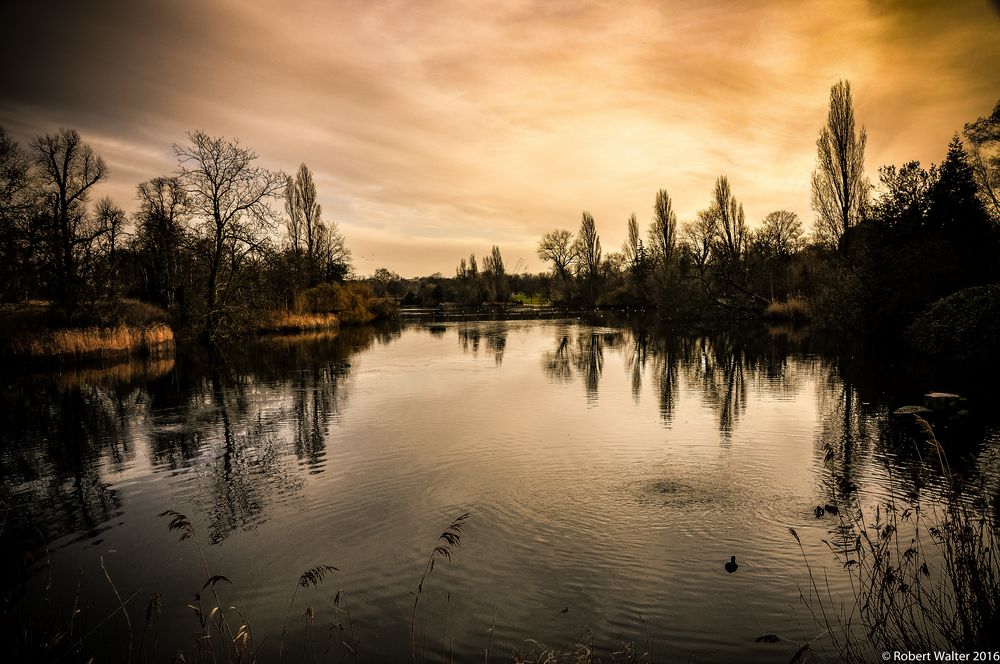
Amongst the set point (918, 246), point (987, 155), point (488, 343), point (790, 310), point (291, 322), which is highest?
point (987, 155)

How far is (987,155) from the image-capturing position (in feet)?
85.2

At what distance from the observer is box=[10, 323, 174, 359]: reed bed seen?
2392 cm

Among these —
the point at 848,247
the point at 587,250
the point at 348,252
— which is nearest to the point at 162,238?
the point at 348,252

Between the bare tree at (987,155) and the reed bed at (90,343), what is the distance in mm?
42252

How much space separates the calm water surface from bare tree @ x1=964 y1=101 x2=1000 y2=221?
19.4 m

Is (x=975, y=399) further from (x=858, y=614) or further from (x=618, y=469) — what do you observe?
(x=858, y=614)

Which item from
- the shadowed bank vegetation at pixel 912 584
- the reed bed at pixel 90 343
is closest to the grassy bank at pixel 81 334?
the reed bed at pixel 90 343

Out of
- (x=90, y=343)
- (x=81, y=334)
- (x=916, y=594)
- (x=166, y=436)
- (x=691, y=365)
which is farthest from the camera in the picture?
(x=90, y=343)

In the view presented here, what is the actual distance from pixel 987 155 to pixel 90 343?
44.5 meters

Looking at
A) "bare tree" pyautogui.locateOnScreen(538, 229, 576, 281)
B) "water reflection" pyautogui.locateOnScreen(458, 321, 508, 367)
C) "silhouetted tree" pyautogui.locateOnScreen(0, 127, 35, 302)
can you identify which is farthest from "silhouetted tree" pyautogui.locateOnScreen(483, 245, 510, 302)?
"silhouetted tree" pyautogui.locateOnScreen(0, 127, 35, 302)

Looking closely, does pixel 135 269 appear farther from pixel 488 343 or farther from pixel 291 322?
pixel 488 343

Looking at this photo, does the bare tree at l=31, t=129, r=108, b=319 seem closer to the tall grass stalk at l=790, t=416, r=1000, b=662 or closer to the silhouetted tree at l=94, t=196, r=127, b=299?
the silhouetted tree at l=94, t=196, r=127, b=299

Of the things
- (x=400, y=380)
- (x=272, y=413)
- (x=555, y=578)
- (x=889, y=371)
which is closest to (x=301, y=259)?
(x=400, y=380)

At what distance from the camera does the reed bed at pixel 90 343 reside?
23.9m
